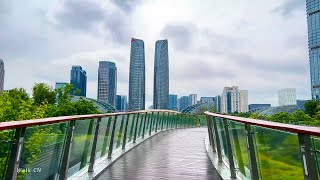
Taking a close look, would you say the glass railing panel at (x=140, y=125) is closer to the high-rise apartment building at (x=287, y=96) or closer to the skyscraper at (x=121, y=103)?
the high-rise apartment building at (x=287, y=96)

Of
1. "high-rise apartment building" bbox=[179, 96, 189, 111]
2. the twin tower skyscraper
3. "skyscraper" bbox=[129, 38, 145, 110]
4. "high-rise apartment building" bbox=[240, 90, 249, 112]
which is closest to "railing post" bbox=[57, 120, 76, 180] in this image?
"skyscraper" bbox=[129, 38, 145, 110]

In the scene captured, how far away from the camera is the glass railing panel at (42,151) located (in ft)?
9.30

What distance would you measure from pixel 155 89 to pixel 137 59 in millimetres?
19013

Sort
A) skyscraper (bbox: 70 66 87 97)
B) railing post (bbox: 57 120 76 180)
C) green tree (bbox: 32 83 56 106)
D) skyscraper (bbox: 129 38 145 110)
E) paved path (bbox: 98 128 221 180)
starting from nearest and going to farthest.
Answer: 1. railing post (bbox: 57 120 76 180)
2. paved path (bbox: 98 128 221 180)
3. green tree (bbox: 32 83 56 106)
4. skyscraper (bbox: 129 38 145 110)
5. skyscraper (bbox: 70 66 87 97)

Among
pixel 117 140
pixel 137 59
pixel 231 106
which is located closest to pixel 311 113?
pixel 231 106

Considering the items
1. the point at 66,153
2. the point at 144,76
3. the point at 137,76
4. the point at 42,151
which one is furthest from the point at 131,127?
the point at 144,76

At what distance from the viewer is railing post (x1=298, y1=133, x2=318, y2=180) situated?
6.85 ft

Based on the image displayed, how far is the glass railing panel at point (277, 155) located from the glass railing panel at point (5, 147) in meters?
2.09

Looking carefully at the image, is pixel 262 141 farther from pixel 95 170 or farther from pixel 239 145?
pixel 95 170

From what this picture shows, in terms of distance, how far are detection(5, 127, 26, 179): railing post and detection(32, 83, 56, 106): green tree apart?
51.3 m

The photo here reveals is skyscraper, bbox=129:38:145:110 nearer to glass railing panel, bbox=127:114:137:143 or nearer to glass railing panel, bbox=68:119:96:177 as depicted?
glass railing panel, bbox=127:114:137:143

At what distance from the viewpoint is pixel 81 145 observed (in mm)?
4789

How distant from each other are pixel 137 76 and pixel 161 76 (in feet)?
54.7

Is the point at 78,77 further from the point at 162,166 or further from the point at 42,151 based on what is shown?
the point at 42,151
